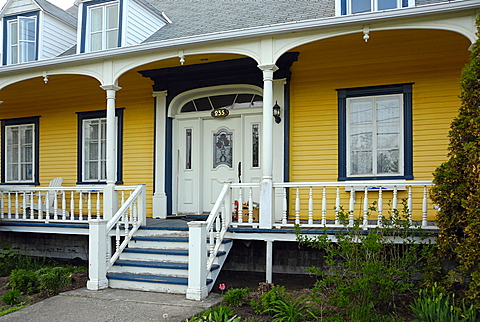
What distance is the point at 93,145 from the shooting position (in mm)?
10539

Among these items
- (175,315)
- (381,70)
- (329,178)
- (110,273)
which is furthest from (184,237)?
(381,70)

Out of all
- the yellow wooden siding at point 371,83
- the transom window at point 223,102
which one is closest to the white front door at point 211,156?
the transom window at point 223,102

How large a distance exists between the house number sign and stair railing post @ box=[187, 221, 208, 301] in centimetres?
341

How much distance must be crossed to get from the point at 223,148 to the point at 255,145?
684 millimetres

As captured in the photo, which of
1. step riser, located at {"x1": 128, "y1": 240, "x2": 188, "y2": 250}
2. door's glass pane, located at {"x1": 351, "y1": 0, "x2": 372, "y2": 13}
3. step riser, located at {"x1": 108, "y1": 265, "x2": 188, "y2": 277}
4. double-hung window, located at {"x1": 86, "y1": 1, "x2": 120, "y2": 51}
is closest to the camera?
step riser, located at {"x1": 108, "y1": 265, "x2": 188, "y2": 277}

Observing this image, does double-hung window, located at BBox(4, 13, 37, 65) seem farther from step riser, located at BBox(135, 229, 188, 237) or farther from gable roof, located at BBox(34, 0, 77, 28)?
step riser, located at BBox(135, 229, 188, 237)

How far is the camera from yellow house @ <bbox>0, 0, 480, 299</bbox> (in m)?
6.93

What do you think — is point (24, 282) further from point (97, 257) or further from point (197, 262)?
point (197, 262)

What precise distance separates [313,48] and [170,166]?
11.9ft

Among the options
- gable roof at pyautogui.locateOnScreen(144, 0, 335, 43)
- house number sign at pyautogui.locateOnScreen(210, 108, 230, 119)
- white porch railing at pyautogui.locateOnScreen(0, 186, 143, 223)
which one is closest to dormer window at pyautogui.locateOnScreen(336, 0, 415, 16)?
gable roof at pyautogui.locateOnScreen(144, 0, 335, 43)

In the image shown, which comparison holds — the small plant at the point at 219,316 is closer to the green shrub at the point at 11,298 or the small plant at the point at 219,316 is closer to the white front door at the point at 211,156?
the green shrub at the point at 11,298

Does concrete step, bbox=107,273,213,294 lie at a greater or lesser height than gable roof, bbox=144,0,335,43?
lesser

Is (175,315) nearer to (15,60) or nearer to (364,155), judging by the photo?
(364,155)

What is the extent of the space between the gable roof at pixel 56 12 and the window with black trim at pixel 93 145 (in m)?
2.23
